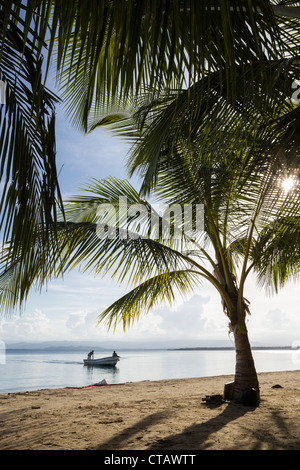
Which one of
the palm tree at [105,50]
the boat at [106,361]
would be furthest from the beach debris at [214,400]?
the boat at [106,361]

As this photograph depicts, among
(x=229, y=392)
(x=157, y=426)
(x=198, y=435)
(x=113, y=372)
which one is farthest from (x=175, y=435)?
(x=113, y=372)

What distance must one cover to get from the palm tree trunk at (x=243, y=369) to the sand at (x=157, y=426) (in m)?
0.28

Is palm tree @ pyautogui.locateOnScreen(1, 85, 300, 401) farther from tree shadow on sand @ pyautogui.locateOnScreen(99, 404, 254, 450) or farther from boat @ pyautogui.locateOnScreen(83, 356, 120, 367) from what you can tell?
boat @ pyautogui.locateOnScreen(83, 356, 120, 367)

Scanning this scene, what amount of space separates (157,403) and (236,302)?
197cm

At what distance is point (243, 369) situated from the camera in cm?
588

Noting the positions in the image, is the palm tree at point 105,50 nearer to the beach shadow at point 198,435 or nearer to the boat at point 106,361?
the beach shadow at point 198,435

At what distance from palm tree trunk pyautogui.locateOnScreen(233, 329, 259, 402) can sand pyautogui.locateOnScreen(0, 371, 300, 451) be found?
0.93 ft

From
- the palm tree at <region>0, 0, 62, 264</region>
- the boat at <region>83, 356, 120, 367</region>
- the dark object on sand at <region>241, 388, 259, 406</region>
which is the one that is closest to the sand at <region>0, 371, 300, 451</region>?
the dark object on sand at <region>241, 388, 259, 406</region>

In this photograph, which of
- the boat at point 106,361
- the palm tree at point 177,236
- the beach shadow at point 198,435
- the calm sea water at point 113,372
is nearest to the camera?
the beach shadow at point 198,435

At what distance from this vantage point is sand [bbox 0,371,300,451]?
3.46m

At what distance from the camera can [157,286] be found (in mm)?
6547

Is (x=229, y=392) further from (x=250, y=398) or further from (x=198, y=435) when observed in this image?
(x=198, y=435)

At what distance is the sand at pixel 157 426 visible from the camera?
3.46 m

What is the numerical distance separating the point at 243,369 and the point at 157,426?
2156 millimetres
